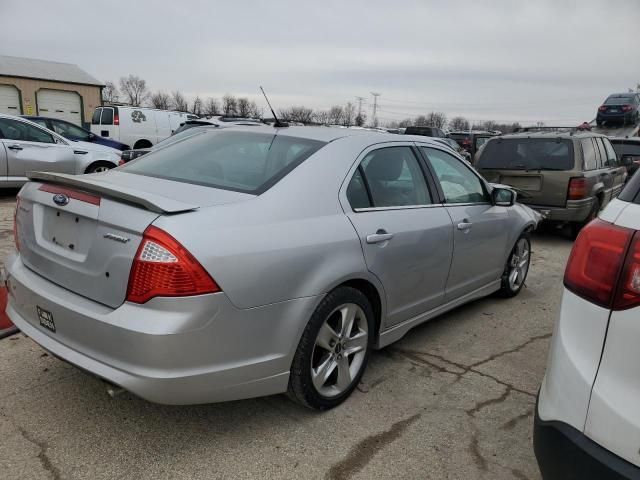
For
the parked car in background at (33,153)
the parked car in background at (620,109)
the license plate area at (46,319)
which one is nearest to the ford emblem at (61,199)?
the license plate area at (46,319)

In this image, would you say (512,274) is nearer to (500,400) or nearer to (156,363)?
(500,400)

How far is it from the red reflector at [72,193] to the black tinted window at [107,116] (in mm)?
17327

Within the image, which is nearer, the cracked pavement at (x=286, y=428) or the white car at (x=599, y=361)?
the white car at (x=599, y=361)

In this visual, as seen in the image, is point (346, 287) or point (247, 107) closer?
point (346, 287)

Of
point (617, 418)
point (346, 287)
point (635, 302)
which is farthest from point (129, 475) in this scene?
point (635, 302)

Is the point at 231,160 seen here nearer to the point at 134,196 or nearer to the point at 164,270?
the point at 134,196

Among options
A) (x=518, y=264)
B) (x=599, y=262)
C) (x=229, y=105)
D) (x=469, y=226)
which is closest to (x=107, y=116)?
(x=518, y=264)

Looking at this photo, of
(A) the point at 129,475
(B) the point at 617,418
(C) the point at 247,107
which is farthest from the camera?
(C) the point at 247,107

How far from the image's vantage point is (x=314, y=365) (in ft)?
9.39

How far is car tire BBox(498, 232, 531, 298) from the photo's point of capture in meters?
4.89

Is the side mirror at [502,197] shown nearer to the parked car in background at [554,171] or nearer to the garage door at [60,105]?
the parked car in background at [554,171]

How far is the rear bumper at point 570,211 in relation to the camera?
7758 millimetres

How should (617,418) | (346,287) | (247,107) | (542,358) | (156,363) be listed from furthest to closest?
(247,107) → (542,358) → (346,287) → (156,363) → (617,418)

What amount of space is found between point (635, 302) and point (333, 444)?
5.50 feet
